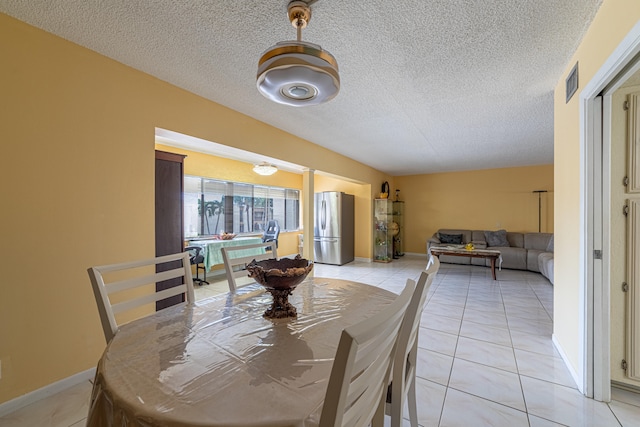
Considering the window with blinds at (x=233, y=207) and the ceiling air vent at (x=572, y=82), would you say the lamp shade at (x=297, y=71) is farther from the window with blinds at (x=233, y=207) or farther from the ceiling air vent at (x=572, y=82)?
the window with blinds at (x=233, y=207)

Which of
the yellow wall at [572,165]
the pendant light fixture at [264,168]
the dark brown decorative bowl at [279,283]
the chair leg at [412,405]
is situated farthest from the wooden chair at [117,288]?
the pendant light fixture at [264,168]

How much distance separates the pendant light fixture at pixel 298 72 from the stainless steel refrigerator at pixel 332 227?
4.59 m

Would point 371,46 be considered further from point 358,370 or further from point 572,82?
point 358,370

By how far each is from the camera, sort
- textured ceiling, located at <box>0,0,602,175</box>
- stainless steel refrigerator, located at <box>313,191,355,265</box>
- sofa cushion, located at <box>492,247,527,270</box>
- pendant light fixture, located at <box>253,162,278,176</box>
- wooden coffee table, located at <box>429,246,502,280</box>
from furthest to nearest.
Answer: stainless steel refrigerator, located at <box>313,191,355,265</box> < sofa cushion, located at <box>492,247,527,270</box> < pendant light fixture, located at <box>253,162,278,176</box> < wooden coffee table, located at <box>429,246,502,280</box> < textured ceiling, located at <box>0,0,602,175</box>

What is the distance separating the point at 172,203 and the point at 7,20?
1.55m

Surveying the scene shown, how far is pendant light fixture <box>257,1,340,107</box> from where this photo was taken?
3.73 ft

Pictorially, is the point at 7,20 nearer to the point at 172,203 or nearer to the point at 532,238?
the point at 172,203

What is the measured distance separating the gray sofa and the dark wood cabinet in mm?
5169

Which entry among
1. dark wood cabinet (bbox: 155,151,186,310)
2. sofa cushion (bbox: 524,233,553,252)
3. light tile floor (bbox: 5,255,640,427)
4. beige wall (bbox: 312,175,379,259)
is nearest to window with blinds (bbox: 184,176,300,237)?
beige wall (bbox: 312,175,379,259)

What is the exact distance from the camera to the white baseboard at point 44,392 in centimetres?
152

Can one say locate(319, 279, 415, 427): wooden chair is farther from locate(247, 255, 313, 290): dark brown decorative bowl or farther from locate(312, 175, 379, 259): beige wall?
locate(312, 175, 379, 259): beige wall

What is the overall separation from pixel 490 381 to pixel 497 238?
5063mm

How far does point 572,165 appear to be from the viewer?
187 cm

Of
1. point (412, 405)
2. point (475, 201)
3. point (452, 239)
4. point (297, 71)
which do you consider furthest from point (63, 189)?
point (475, 201)
